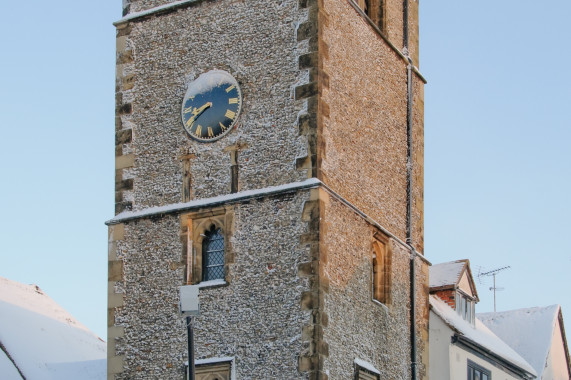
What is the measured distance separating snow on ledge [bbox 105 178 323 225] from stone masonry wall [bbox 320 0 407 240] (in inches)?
19.2

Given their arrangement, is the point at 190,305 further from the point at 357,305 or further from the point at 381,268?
the point at 381,268

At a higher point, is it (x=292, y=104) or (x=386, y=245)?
(x=292, y=104)

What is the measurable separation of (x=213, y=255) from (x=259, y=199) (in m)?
1.43

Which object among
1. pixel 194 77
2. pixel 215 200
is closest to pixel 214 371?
pixel 215 200

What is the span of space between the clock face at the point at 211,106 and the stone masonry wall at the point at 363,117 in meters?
1.81

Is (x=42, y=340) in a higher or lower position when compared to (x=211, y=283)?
lower

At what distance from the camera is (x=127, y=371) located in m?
26.6

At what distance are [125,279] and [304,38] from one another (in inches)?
220

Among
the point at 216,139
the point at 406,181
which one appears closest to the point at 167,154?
the point at 216,139

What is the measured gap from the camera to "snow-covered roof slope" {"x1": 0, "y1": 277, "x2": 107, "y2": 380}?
29562 mm

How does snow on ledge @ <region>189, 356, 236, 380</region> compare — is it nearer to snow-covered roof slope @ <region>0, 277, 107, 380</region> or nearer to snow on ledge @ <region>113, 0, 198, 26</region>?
snow-covered roof slope @ <region>0, 277, 107, 380</region>

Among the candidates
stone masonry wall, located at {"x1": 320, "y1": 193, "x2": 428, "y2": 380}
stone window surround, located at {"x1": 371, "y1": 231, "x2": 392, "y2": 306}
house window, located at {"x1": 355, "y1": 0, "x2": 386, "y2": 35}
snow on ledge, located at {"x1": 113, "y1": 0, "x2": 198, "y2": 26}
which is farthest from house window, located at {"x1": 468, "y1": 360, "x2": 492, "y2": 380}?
snow on ledge, located at {"x1": 113, "y1": 0, "x2": 198, "y2": 26}

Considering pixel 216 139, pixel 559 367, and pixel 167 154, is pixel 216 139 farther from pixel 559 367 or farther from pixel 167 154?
pixel 559 367

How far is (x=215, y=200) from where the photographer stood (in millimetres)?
26750
